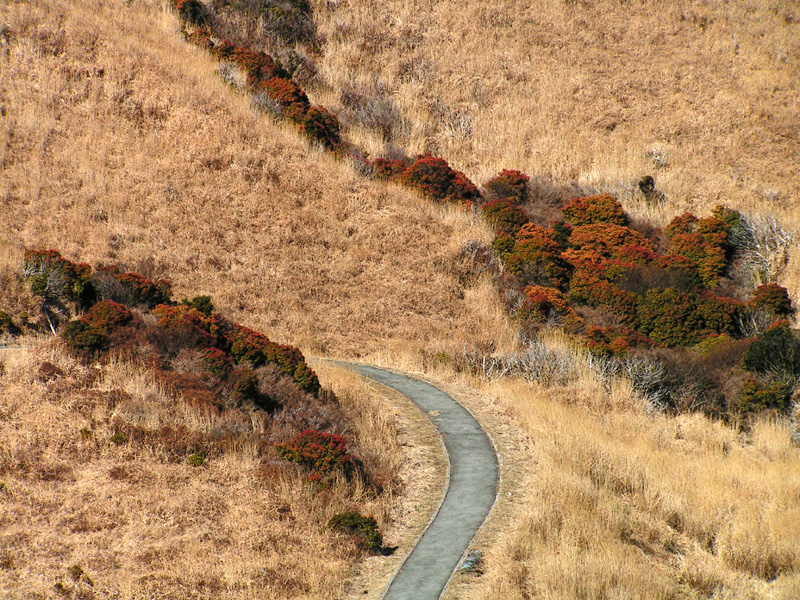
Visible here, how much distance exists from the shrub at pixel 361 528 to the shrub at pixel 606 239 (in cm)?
1861

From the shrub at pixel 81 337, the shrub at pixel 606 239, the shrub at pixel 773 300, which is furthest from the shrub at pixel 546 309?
the shrub at pixel 81 337

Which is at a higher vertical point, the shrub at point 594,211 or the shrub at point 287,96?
the shrub at point 287,96

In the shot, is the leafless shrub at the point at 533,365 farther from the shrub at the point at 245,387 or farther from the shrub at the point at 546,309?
the shrub at the point at 245,387

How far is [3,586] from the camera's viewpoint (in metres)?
7.79

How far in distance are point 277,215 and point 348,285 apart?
3.76 meters

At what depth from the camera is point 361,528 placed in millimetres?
10062

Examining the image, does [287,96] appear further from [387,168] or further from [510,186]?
[510,186]

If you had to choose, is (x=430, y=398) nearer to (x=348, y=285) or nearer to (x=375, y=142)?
(x=348, y=285)

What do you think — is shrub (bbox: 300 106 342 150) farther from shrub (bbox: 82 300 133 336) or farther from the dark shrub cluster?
shrub (bbox: 82 300 133 336)

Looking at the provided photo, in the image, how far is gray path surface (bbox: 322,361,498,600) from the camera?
8844 millimetres

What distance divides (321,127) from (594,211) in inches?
453

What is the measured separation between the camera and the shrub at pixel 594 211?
94.5ft

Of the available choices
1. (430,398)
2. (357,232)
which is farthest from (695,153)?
(430,398)

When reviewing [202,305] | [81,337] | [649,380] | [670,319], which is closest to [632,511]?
[649,380]
